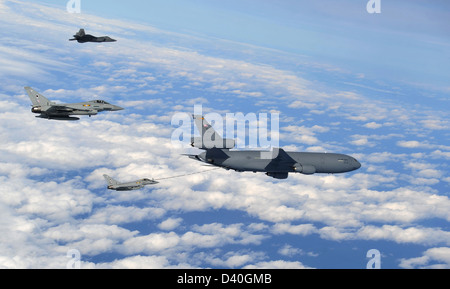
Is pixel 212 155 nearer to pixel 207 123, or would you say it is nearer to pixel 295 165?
pixel 207 123

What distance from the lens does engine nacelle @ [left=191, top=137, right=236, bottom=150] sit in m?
51.0

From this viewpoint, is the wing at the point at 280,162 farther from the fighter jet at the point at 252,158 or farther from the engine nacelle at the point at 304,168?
the engine nacelle at the point at 304,168

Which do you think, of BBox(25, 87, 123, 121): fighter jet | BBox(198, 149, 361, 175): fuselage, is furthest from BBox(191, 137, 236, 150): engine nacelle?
BBox(25, 87, 123, 121): fighter jet

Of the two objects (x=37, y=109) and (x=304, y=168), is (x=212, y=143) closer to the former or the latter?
(x=304, y=168)

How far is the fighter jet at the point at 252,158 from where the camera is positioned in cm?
5230

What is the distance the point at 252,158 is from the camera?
56.1m

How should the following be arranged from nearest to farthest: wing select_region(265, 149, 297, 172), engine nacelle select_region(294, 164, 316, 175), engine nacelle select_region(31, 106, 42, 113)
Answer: wing select_region(265, 149, 297, 172)
engine nacelle select_region(294, 164, 316, 175)
engine nacelle select_region(31, 106, 42, 113)

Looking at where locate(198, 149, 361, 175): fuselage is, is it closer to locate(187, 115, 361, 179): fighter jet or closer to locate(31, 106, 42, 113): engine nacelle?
locate(187, 115, 361, 179): fighter jet

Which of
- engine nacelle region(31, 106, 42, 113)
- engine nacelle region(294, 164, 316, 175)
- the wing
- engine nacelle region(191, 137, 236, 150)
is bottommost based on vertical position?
engine nacelle region(294, 164, 316, 175)

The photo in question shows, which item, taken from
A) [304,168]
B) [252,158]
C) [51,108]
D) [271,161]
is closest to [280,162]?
[271,161]

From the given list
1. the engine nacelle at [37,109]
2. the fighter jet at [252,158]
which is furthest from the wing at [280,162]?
the engine nacelle at [37,109]

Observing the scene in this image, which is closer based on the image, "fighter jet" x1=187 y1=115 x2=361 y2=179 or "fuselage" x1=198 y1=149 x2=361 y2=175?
"fighter jet" x1=187 y1=115 x2=361 y2=179

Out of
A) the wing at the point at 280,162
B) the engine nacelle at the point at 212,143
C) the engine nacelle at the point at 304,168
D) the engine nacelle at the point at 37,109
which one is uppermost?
the engine nacelle at the point at 37,109

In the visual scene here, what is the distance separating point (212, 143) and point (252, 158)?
24.4ft
